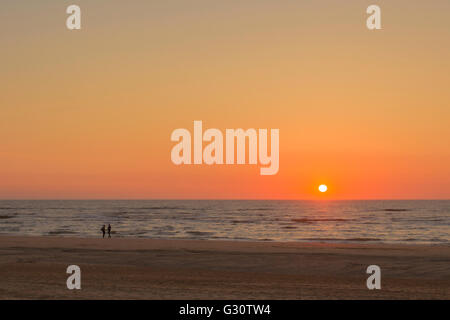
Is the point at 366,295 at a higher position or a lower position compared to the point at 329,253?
lower

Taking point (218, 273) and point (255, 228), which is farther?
point (255, 228)

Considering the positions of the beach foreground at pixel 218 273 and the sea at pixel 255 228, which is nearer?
the beach foreground at pixel 218 273

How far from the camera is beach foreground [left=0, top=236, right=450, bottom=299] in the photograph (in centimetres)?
1945

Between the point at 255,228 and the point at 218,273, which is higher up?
the point at 255,228

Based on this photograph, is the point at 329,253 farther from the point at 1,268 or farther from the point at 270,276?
the point at 1,268

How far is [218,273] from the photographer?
26547 millimetres

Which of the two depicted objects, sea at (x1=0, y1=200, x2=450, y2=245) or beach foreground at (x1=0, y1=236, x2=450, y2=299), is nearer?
beach foreground at (x1=0, y1=236, x2=450, y2=299)

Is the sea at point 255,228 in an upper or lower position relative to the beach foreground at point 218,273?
upper

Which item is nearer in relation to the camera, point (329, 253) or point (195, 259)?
point (195, 259)

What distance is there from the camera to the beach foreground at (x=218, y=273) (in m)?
19.5

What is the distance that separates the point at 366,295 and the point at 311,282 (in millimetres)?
4099
